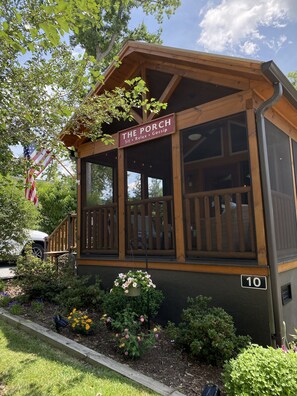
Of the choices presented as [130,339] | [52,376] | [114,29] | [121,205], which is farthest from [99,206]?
[114,29]

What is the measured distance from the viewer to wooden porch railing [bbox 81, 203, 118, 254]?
593cm

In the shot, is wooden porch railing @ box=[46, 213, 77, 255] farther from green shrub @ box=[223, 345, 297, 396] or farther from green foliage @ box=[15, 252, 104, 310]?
green shrub @ box=[223, 345, 297, 396]

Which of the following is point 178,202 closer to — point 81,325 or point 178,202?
point 178,202

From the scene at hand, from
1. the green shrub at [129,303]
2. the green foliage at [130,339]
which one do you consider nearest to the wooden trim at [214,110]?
the green shrub at [129,303]

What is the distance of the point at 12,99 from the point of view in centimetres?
325

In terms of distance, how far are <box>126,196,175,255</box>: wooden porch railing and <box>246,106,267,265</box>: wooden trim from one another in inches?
57.5

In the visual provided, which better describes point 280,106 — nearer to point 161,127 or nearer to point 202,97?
point 202,97

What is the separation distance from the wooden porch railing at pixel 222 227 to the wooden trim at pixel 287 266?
17.2 inches

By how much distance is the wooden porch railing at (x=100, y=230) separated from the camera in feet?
19.4

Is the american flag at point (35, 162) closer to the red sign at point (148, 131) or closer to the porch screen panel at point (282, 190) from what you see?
the red sign at point (148, 131)

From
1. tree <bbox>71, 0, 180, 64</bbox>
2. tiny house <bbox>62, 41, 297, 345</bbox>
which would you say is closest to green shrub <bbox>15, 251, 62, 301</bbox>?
tiny house <bbox>62, 41, 297, 345</bbox>

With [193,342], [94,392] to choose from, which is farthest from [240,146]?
[94,392]

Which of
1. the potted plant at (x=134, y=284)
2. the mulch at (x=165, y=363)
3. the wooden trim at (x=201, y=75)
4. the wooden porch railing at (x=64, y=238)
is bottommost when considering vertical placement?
the mulch at (x=165, y=363)

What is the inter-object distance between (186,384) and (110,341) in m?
1.36
